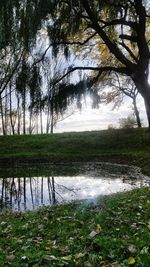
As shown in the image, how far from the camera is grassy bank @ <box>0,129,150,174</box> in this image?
90.2ft

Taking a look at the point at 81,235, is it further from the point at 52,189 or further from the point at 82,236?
the point at 52,189

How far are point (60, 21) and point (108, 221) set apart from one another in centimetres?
1911

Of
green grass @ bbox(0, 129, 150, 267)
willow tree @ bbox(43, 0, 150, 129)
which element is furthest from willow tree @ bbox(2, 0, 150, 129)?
green grass @ bbox(0, 129, 150, 267)

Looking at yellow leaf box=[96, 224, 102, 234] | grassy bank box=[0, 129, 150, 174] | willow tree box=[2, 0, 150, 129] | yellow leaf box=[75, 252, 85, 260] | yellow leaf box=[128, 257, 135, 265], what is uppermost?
willow tree box=[2, 0, 150, 129]

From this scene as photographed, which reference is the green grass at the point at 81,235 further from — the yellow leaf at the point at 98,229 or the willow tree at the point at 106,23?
the willow tree at the point at 106,23

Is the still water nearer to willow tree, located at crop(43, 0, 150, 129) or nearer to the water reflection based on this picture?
the water reflection

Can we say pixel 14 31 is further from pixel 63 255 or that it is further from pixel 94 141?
pixel 63 255

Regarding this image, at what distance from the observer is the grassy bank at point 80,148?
27500mm

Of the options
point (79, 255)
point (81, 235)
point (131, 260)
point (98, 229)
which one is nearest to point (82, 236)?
point (81, 235)

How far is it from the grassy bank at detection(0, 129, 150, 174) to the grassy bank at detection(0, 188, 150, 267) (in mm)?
12765

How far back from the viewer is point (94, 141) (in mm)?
32375

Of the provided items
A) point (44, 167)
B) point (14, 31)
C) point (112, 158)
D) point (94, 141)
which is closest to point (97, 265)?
point (14, 31)

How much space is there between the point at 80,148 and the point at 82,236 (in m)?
22.8

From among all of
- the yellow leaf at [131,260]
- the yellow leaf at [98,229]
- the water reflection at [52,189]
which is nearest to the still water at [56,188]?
the water reflection at [52,189]
